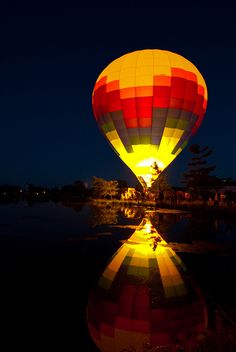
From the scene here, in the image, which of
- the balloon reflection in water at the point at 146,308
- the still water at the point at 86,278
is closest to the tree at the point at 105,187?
the still water at the point at 86,278

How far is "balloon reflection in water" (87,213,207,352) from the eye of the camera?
5.78 m

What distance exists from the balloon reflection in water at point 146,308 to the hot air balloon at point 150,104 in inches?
531

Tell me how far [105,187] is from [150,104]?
32.0m

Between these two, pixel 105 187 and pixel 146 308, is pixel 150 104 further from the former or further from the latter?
pixel 105 187

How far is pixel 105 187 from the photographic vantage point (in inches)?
2106

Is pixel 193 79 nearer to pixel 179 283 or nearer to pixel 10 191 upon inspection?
pixel 179 283

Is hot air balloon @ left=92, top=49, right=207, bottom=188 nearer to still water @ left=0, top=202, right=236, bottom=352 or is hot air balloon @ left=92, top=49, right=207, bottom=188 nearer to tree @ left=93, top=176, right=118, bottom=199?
still water @ left=0, top=202, right=236, bottom=352

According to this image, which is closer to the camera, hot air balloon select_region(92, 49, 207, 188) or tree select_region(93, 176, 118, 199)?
hot air balloon select_region(92, 49, 207, 188)

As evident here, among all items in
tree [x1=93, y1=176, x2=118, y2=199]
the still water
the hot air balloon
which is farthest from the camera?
tree [x1=93, y1=176, x2=118, y2=199]

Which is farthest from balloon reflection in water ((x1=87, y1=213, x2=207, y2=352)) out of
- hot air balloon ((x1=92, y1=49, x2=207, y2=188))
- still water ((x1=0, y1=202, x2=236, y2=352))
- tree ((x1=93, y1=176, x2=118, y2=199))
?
tree ((x1=93, y1=176, x2=118, y2=199))

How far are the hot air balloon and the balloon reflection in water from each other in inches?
531

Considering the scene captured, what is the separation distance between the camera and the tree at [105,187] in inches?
2101

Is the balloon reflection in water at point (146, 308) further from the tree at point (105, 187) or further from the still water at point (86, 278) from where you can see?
the tree at point (105, 187)

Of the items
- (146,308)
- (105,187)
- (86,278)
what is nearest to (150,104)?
(86,278)
